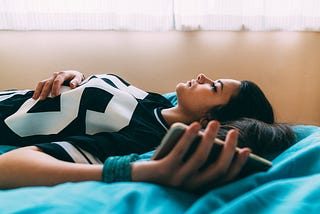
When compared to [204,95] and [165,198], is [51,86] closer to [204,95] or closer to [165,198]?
[204,95]

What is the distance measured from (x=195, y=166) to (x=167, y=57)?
1.27m

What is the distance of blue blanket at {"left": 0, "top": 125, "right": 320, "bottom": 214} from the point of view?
50cm

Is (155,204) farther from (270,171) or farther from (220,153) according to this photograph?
(270,171)

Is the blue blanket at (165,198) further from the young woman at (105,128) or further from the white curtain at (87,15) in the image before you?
the white curtain at (87,15)

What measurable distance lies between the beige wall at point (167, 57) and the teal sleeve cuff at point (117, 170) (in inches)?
46.7

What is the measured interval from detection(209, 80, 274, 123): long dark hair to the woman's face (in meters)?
0.02

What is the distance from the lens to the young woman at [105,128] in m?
0.60

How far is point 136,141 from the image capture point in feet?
3.02

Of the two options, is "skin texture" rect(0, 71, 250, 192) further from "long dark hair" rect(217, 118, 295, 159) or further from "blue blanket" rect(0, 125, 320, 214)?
"long dark hair" rect(217, 118, 295, 159)

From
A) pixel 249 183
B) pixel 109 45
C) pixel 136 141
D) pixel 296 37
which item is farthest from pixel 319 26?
pixel 249 183

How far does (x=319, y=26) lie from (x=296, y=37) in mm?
125

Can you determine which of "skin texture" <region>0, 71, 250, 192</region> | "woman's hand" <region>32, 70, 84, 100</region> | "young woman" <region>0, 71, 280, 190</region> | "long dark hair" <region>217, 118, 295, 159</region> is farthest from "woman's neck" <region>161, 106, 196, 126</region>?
"skin texture" <region>0, 71, 250, 192</region>

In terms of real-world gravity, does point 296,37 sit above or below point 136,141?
above

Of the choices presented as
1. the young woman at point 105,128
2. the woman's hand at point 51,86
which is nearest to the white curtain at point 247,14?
the young woman at point 105,128
